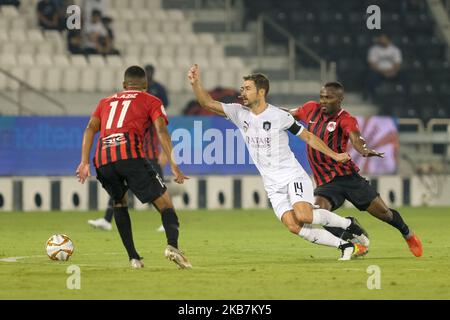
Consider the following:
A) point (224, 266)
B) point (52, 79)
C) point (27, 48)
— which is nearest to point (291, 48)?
point (52, 79)

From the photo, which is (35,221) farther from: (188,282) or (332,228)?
(188,282)

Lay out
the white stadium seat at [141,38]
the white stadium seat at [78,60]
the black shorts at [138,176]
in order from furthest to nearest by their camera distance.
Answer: the white stadium seat at [141,38] < the white stadium seat at [78,60] < the black shorts at [138,176]

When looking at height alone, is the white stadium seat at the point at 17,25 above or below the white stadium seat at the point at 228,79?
above

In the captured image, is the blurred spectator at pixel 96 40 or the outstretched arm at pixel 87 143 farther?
the blurred spectator at pixel 96 40

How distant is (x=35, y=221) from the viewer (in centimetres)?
2022

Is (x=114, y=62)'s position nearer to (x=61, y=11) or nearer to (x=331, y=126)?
(x=61, y=11)

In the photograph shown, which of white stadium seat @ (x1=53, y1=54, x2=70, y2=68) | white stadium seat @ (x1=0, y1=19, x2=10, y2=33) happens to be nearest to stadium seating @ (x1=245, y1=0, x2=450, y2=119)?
white stadium seat @ (x1=53, y1=54, x2=70, y2=68)

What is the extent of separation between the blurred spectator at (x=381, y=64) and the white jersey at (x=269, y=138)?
15.7 meters

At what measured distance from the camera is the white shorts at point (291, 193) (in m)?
12.7

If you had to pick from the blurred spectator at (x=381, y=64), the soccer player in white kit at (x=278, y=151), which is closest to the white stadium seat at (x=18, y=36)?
the blurred spectator at (x=381, y=64)

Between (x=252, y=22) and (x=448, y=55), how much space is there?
4695mm

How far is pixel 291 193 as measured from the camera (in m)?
12.7

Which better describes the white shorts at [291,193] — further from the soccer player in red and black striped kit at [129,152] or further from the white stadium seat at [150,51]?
the white stadium seat at [150,51]

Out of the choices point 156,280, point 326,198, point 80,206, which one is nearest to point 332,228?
point 326,198
